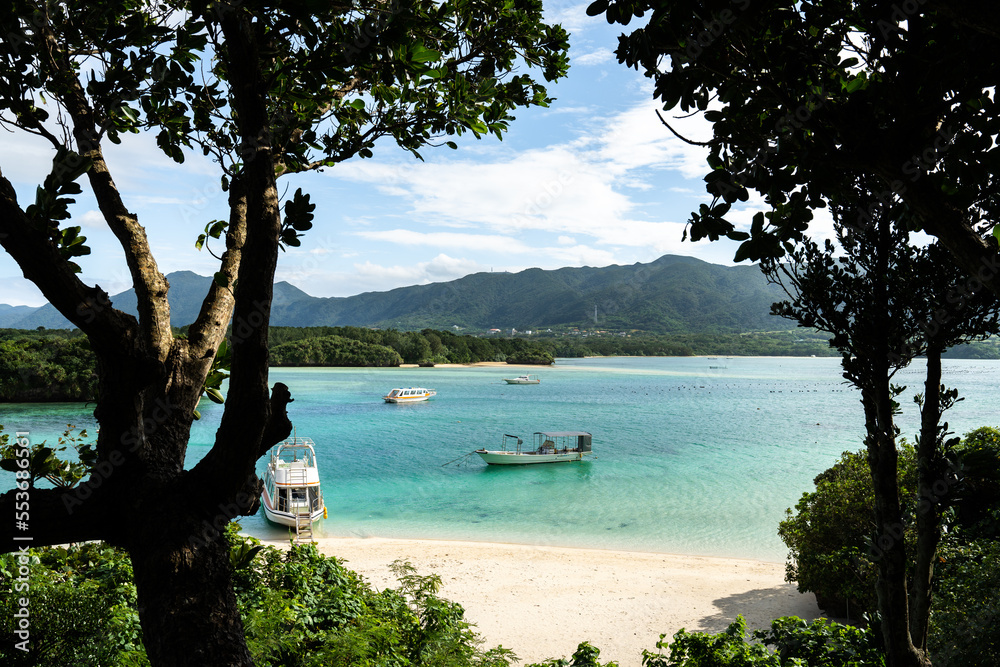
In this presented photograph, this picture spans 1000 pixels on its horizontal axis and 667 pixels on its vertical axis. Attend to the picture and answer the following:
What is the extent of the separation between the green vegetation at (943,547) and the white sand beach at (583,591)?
2089mm

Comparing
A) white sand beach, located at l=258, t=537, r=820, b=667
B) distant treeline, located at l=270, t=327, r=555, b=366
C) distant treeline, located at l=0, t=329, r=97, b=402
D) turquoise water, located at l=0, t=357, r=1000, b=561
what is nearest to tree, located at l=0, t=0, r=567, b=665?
white sand beach, located at l=258, t=537, r=820, b=667

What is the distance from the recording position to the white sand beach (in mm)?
10353

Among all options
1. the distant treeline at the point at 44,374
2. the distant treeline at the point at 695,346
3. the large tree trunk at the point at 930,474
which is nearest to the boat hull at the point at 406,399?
the distant treeline at the point at 44,374

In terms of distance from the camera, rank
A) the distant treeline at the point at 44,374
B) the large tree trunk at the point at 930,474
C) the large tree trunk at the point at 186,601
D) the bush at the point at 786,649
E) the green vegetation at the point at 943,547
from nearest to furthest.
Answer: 1. the large tree trunk at the point at 186,601
2. the large tree trunk at the point at 930,474
3. the green vegetation at the point at 943,547
4. the bush at the point at 786,649
5. the distant treeline at the point at 44,374

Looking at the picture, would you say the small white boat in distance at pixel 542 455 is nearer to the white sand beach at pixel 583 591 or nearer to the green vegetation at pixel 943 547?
the white sand beach at pixel 583 591

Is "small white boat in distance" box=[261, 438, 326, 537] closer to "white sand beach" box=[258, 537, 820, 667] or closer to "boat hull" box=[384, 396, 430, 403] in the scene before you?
"white sand beach" box=[258, 537, 820, 667]

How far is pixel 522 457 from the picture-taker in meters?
29.5

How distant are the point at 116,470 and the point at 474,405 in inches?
2115

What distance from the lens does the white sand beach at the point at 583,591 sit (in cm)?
1035

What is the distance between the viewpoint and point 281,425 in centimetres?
184

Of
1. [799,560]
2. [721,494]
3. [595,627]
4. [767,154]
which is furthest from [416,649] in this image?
[721,494]

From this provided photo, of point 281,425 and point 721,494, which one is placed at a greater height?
point 281,425

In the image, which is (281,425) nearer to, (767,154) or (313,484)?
(767,154)

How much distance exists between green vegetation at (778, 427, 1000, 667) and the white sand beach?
2089mm
